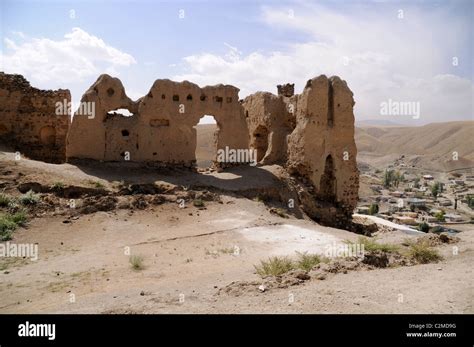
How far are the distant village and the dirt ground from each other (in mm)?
24111

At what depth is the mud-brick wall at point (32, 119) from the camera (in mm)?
20422

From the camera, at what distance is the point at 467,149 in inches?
3703

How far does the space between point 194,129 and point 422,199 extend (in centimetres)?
4441

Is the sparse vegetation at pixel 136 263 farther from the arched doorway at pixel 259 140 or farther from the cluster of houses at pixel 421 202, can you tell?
the cluster of houses at pixel 421 202

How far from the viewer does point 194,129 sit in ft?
59.7

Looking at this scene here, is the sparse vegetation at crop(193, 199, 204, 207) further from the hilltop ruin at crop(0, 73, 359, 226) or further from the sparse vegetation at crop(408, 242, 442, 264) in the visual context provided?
the sparse vegetation at crop(408, 242, 442, 264)

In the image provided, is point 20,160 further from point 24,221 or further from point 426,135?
point 426,135

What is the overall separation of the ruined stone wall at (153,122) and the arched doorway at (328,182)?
4651 mm

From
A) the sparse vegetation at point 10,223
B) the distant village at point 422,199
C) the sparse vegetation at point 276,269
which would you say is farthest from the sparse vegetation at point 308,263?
the distant village at point 422,199

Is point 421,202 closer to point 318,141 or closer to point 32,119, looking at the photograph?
point 318,141

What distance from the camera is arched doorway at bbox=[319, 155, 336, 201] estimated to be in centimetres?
1952
